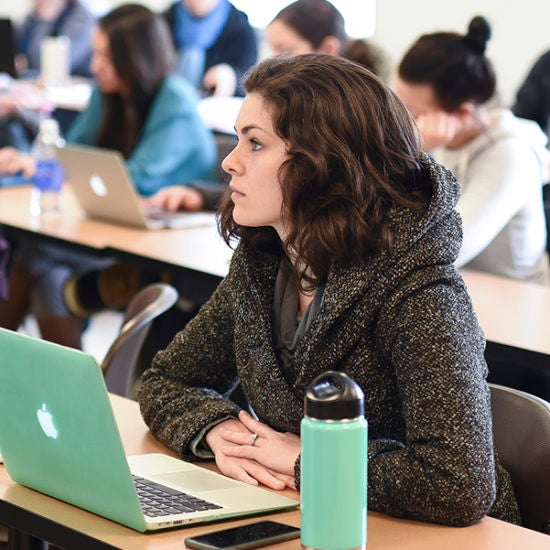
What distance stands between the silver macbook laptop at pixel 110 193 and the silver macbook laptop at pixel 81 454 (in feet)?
5.69

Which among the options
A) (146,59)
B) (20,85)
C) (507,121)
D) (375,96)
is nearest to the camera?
(375,96)

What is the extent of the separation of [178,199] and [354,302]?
1967 mm

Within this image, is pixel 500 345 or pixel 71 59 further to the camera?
pixel 71 59

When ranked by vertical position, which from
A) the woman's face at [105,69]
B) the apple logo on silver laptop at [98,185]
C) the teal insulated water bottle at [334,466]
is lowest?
the apple logo on silver laptop at [98,185]

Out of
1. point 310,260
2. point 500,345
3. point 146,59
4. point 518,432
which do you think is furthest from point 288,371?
point 146,59

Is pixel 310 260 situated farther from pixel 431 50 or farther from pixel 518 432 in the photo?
pixel 431 50

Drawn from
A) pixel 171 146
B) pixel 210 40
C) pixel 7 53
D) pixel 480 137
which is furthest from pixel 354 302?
pixel 210 40

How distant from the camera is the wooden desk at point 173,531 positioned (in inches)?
49.3

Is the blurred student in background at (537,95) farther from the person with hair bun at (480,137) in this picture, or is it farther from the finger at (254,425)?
the finger at (254,425)

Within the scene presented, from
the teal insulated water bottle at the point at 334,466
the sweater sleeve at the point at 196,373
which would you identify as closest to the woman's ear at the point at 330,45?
the sweater sleeve at the point at 196,373

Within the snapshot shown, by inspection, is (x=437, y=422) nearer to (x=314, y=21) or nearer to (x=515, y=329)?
(x=515, y=329)

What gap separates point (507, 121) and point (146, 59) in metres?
1.36

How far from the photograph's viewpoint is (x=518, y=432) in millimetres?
1530

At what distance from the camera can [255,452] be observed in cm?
150
